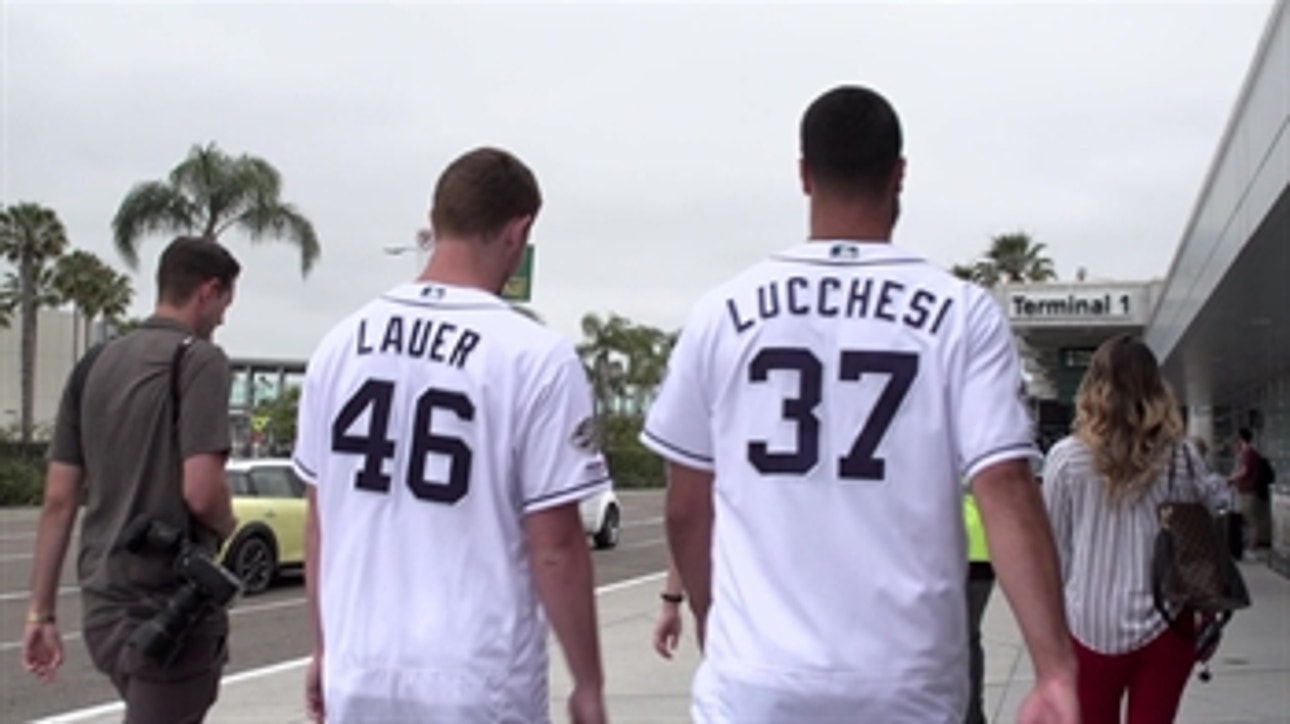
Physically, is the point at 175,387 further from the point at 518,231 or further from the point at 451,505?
the point at 451,505

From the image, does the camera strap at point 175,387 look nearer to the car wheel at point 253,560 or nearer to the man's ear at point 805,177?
the man's ear at point 805,177

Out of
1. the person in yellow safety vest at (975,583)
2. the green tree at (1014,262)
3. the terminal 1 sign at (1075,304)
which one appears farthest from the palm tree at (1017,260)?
the person in yellow safety vest at (975,583)

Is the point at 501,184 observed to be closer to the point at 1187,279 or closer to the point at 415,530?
the point at 415,530

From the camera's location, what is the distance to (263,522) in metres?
15.4

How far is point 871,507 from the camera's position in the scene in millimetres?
2484

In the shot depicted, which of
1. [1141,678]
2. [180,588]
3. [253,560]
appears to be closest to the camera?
[180,588]

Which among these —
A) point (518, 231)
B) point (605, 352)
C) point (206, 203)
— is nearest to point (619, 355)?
point (605, 352)

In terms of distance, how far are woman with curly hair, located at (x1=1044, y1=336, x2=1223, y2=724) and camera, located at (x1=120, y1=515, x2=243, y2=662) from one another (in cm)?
269

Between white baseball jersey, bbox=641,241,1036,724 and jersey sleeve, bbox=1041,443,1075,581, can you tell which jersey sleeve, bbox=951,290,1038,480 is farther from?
jersey sleeve, bbox=1041,443,1075,581

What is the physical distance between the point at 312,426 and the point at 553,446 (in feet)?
2.00

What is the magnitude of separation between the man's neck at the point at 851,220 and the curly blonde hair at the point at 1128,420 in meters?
2.28

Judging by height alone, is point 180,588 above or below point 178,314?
below

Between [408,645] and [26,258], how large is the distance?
4863 centimetres

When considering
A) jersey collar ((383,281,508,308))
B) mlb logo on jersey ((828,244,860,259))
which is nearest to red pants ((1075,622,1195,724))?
mlb logo on jersey ((828,244,860,259))
